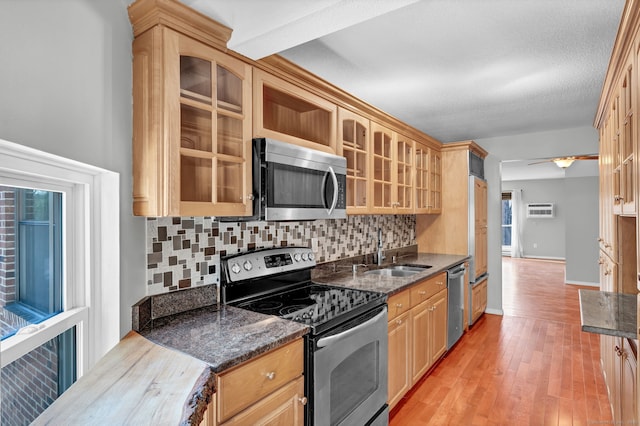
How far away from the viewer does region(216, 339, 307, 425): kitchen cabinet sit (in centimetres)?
124

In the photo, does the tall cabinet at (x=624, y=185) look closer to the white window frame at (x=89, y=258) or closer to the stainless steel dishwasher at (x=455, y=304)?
the stainless steel dishwasher at (x=455, y=304)

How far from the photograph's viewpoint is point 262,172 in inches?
69.1

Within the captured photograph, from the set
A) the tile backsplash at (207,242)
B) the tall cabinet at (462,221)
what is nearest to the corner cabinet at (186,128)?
the tile backsplash at (207,242)

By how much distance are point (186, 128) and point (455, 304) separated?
9.88ft

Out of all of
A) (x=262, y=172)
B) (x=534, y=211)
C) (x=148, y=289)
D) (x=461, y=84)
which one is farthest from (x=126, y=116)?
(x=534, y=211)

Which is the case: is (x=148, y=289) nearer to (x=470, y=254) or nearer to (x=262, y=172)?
(x=262, y=172)

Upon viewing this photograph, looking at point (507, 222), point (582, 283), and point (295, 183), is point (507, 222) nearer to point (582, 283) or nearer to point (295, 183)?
point (582, 283)

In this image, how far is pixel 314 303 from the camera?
6.55 feet

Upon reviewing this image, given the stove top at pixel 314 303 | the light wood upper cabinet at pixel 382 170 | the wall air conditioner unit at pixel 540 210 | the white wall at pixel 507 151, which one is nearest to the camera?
the stove top at pixel 314 303

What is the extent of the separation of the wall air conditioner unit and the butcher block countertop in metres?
10.9

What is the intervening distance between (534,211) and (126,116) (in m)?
11.0

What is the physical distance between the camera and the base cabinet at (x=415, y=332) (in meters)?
2.35

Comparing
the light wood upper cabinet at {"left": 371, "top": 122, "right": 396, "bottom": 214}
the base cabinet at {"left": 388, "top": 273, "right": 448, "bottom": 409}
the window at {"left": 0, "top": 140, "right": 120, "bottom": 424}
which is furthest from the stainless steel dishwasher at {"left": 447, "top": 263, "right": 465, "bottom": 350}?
the window at {"left": 0, "top": 140, "right": 120, "bottom": 424}

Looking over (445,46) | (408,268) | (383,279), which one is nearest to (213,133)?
(445,46)
